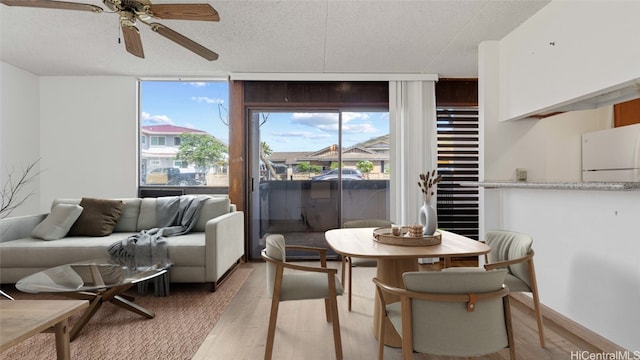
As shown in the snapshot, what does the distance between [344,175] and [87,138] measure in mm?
3434

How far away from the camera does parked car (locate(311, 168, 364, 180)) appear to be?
445 centimetres

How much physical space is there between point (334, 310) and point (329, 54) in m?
2.70

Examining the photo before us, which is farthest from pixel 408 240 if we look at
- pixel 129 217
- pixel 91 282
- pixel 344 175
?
pixel 129 217

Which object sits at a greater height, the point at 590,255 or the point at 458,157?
the point at 458,157

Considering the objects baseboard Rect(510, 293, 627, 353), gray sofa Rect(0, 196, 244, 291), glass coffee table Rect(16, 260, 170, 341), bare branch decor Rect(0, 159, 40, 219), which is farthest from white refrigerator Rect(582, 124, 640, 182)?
bare branch decor Rect(0, 159, 40, 219)

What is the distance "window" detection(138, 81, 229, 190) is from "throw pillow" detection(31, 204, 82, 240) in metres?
1.05

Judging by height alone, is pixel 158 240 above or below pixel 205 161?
below

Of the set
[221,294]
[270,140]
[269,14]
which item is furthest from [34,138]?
[269,14]

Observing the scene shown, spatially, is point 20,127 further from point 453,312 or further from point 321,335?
point 453,312

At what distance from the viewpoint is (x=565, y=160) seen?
302 cm

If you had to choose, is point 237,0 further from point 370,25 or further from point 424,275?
point 424,275

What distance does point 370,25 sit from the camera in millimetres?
2918

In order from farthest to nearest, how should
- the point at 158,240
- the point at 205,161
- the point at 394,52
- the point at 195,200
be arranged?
1. the point at 205,161
2. the point at 195,200
3. the point at 394,52
4. the point at 158,240

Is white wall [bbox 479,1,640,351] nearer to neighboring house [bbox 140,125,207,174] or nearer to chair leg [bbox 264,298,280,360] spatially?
chair leg [bbox 264,298,280,360]
